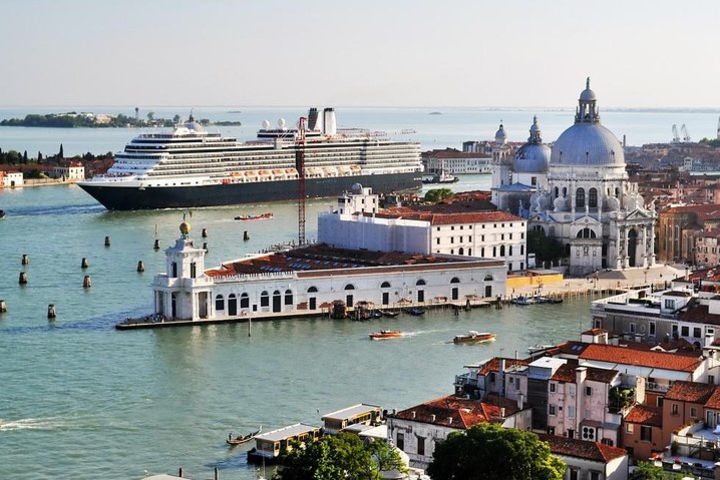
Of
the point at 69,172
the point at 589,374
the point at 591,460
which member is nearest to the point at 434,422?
the point at 591,460

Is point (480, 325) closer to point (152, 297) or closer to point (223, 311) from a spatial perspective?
point (223, 311)

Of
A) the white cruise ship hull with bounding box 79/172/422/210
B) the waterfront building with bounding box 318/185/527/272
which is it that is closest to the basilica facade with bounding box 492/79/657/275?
the waterfront building with bounding box 318/185/527/272

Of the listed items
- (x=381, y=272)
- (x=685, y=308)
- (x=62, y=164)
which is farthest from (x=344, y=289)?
(x=62, y=164)

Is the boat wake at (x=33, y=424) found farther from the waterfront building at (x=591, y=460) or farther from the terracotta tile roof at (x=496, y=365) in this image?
the waterfront building at (x=591, y=460)

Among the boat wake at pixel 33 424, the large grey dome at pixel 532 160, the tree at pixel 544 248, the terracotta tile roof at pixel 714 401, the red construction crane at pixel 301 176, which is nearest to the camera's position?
the terracotta tile roof at pixel 714 401

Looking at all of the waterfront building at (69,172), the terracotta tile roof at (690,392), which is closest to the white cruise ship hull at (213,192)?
the waterfront building at (69,172)

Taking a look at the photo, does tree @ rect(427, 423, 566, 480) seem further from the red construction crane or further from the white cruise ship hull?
the white cruise ship hull

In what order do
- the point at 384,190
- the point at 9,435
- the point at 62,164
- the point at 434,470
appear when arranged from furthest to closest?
the point at 62,164 → the point at 384,190 → the point at 9,435 → the point at 434,470
